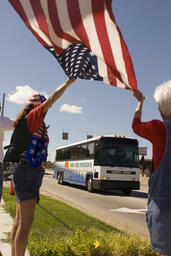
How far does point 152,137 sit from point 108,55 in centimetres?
139

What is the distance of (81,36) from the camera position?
346 centimetres

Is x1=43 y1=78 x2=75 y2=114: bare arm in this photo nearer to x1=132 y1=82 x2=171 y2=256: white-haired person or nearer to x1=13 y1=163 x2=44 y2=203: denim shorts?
x1=13 y1=163 x2=44 y2=203: denim shorts

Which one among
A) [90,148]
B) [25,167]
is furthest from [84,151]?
[25,167]

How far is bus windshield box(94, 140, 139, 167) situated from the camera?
54.1 feet

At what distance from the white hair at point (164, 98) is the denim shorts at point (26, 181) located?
1.42 metres

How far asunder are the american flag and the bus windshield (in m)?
13.1

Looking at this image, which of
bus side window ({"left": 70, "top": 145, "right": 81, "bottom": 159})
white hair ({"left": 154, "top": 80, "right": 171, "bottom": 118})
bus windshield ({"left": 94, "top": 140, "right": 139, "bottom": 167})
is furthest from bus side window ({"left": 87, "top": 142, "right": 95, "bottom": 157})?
white hair ({"left": 154, "top": 80, "right": 171, "bottom": 118})

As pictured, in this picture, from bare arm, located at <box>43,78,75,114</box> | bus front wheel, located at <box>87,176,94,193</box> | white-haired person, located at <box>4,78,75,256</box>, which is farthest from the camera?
bus front wheel, located at <box>87,176,94,193</box>

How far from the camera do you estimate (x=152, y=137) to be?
2.26 meters

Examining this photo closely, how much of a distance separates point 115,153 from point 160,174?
565 inches

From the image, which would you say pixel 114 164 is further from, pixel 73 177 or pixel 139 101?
pixel 139 101

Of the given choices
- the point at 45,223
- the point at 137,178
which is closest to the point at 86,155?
the point at 137,178

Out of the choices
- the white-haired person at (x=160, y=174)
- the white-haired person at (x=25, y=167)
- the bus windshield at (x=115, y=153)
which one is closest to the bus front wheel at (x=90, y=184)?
the bus windshield at (x=115, y=153)

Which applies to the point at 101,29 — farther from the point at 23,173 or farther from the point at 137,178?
the point at 137,178
